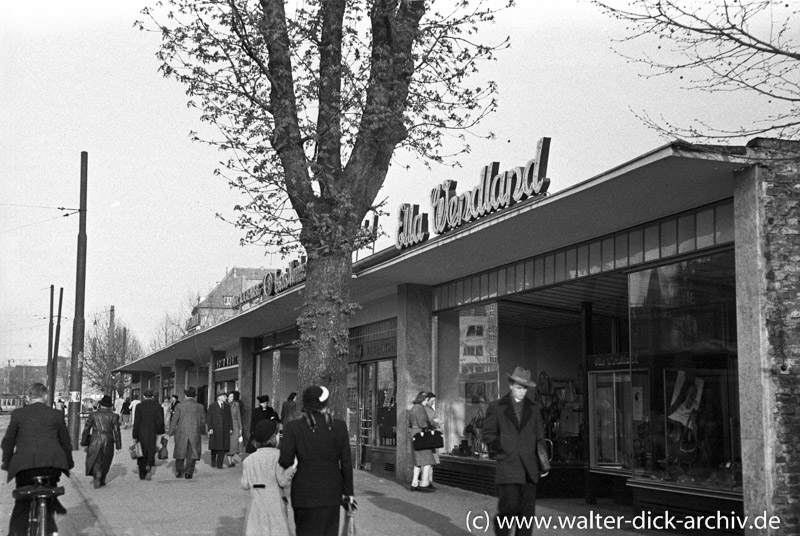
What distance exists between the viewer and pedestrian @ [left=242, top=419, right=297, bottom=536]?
8.15 meters

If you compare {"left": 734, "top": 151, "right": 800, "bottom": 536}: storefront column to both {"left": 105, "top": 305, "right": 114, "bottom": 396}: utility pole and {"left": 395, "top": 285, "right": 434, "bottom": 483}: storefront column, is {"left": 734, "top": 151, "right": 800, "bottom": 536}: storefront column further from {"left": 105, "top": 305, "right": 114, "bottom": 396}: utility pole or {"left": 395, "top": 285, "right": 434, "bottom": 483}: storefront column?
{"left": 105, "top": 305, "right": 114, "bottom": 396}: utility pole

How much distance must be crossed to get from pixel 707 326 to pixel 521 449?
13.7ft

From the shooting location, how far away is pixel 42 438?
10367 mm

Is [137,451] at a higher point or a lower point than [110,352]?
lower

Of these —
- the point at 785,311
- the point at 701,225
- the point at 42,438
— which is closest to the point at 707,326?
the point at 701,225

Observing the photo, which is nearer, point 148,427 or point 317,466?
point 317,466

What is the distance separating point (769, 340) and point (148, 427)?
1299 centimetres

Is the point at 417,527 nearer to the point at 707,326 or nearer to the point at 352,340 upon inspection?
the point at 707,326

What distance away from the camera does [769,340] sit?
32.5 feet

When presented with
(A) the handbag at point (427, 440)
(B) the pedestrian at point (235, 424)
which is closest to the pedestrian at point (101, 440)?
(B) the pedestrian at point (235, 424)

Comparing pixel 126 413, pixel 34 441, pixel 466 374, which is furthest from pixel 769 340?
pixel 126 413

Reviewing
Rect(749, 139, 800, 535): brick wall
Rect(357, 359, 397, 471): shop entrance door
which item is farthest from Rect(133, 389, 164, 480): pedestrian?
Rect(749, 139, 800, 535): brick wall

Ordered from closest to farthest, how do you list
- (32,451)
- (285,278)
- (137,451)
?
1. (32,451)
2. (137,451)
3. (285,278)

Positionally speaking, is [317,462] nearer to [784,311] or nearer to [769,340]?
[769,340]
